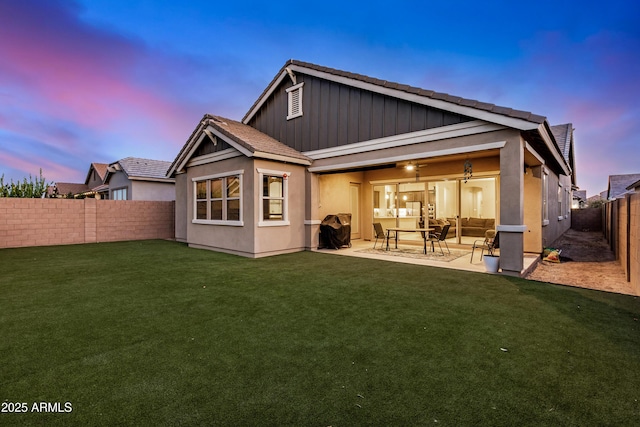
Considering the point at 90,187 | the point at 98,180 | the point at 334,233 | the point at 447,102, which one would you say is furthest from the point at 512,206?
the point at 90,187

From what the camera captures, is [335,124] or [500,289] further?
[335,124]

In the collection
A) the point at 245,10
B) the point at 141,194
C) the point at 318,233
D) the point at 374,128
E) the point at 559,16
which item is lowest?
the point at 318,233

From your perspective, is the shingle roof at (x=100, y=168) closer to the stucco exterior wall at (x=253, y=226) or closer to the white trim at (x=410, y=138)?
the stucco exterior wall at (x=253, y=226)

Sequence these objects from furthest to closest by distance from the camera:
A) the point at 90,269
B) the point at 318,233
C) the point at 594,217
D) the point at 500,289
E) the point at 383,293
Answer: the point at 594,217, the point at 318,233, the point at 90,269, the point at 500,289, the point at 383,293

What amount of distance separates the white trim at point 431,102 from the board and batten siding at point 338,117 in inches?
7.3

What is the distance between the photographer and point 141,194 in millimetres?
17281

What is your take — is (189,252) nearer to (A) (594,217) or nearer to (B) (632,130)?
(A) (594,217)

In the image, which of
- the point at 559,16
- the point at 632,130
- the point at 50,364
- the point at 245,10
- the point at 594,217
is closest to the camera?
the point at 50,364

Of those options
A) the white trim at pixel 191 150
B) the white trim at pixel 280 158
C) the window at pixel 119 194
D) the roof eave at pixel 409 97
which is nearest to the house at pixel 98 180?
the window at pixel 119 194

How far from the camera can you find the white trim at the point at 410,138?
20.8 ft

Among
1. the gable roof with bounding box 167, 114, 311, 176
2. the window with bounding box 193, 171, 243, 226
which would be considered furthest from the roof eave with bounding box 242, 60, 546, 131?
the window with bounding box 193, 171, 243, 226

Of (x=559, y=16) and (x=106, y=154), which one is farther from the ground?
(x=559, y=16)

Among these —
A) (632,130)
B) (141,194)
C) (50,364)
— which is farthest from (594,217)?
(141,194)

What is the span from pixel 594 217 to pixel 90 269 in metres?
26.1
